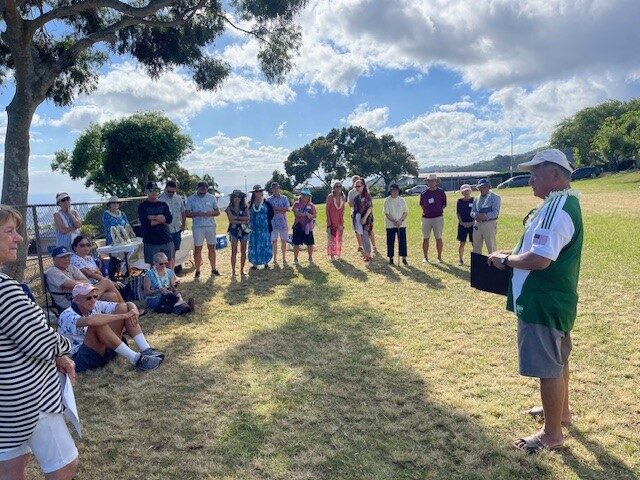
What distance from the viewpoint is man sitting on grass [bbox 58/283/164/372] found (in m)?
4.35

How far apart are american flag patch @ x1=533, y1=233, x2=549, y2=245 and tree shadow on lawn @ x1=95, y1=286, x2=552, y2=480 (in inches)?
55.4

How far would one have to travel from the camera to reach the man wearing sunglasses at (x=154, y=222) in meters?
7.26

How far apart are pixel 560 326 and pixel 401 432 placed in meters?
1.33

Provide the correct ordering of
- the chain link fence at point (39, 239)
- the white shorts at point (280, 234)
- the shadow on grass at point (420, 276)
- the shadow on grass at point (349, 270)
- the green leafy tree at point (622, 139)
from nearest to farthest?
the chain link fence at point (39, 239), the shadow on grass at point (420, 276), the shadow on grass at point (349, 270), the white shorts at point (280, 234), the green leafy tree at point (622, 139)

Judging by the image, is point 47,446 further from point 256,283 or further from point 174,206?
point 174,206

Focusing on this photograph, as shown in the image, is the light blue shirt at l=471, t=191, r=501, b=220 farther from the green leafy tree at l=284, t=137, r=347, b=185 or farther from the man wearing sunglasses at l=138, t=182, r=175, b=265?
the green leafy tree at l=284, t=137, r=347, b=185

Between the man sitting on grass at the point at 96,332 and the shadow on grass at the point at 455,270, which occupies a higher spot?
the man sitting on grass at the point at 96,332

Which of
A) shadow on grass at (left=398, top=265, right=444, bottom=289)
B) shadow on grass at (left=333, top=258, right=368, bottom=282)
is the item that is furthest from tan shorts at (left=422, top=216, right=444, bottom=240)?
shadow on grass at (left=333, top=258, right=368, bottom=282)

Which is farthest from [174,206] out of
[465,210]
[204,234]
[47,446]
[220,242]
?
[47,446]

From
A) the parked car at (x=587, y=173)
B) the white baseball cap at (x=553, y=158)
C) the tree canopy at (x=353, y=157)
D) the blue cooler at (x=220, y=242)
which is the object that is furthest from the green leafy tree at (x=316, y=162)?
the white baseball cap at (x=553, y=158)

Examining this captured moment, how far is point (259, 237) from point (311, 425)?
606cm

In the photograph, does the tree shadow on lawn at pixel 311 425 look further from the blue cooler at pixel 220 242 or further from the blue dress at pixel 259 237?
the blue cooler at pixel 220 242

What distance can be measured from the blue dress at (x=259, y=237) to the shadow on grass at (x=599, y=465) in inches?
272

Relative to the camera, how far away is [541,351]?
276 centimetres
